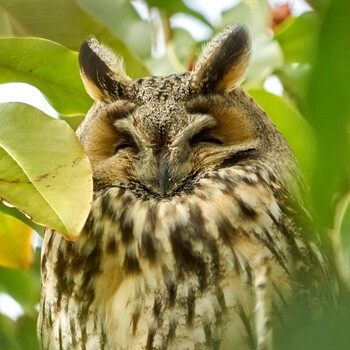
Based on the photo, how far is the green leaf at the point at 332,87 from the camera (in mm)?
432

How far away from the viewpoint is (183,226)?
1.80m

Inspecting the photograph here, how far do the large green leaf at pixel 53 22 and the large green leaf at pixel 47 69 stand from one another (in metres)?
0.11

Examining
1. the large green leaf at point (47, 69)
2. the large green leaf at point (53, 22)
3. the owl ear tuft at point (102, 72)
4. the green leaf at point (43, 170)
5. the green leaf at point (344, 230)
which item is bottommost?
the green leaf at point (344, 230)

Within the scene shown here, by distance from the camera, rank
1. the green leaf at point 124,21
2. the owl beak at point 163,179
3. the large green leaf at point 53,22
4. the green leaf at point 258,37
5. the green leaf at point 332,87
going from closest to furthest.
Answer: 1. the green leaf at point 332,87
2. the green leaf at point 124,21
3. the large green leaf at point 53,22
4. the owl beak at point 163,179
5. the green leaf at point 258,37

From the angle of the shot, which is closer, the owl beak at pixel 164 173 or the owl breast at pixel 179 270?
the owl breast at pixel 179 270

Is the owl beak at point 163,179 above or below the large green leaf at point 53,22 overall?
below

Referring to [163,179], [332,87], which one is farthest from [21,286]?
[332,87]

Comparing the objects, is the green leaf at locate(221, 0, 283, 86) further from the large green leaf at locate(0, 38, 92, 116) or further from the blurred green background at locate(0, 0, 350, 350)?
the large green leaf at locate(0, 38, 92, 116)

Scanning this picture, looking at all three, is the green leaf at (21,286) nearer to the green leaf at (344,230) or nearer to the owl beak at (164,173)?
the owl beak at (164,173)

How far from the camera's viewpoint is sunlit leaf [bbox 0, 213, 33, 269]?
5.72ft

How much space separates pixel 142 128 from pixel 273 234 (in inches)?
18.8

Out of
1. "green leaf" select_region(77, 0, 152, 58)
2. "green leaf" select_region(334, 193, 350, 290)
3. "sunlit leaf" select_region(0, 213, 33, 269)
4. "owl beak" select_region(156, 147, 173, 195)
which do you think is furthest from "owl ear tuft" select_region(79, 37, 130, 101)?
"green leaf" select_region(334, 193, 350, 290)

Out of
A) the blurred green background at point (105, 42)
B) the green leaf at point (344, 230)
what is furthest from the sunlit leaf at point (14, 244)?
the green leaf at point (344, 230)

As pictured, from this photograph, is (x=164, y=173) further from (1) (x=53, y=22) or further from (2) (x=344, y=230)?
(2) (x=344, y=230)
